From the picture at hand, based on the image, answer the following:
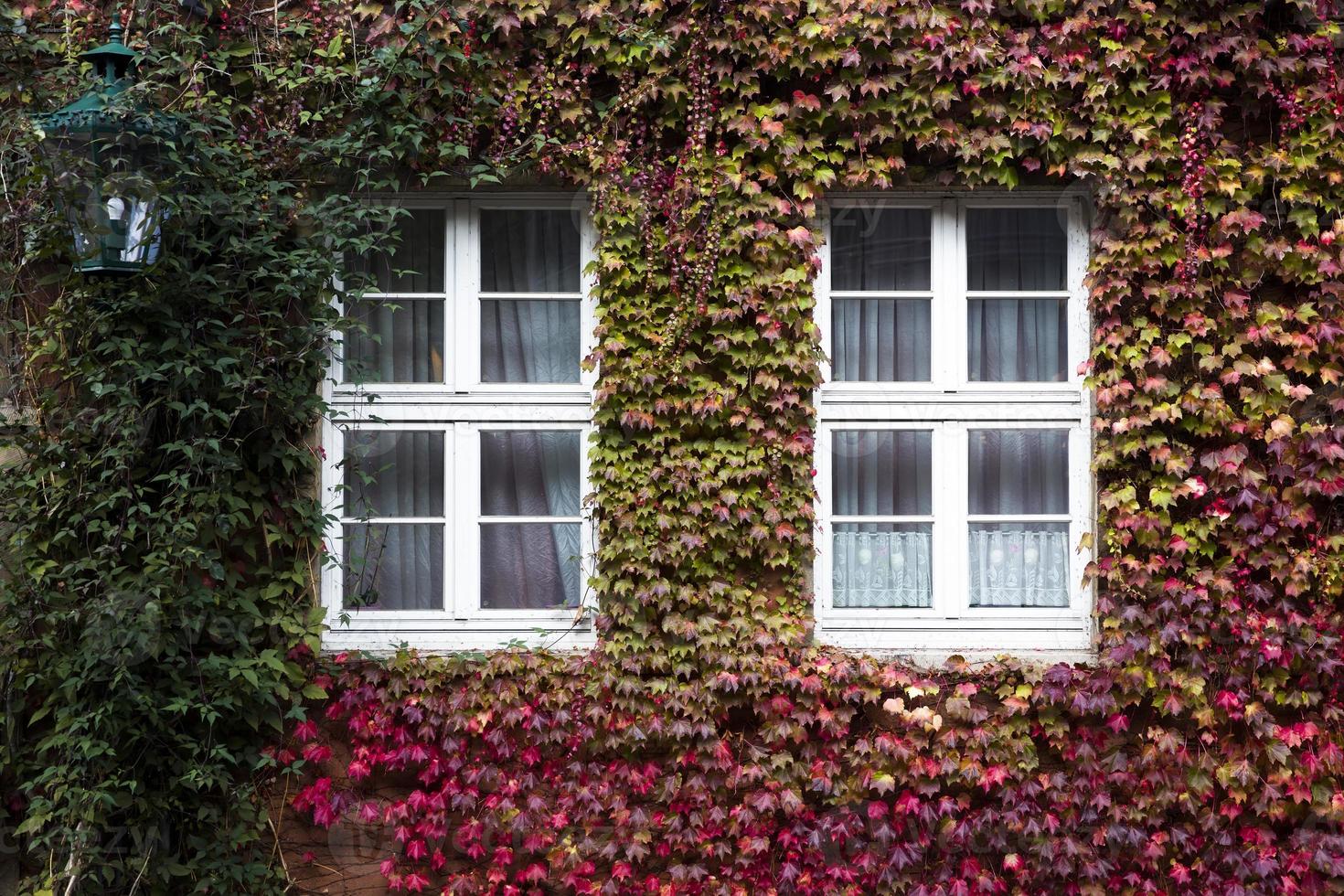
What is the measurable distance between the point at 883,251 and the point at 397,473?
2.32 metres

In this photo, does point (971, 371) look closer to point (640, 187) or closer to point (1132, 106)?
point (1132, 106)

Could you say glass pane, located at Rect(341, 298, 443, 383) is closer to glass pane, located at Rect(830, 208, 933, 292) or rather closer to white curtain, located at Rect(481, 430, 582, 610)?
white curtain, located at Rect(481, 430, 582, 610)

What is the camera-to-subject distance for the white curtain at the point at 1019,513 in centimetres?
483

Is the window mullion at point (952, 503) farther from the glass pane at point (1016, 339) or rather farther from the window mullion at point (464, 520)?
the window mullion at point (464, 520)

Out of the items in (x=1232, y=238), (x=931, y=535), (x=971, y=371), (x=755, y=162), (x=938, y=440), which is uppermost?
(x=755, y=162)

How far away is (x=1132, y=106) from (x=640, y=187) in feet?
6.70

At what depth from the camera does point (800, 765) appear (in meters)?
4.53

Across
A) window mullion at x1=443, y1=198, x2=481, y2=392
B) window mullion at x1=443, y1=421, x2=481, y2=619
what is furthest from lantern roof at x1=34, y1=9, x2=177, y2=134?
window mullion at x1=443, y1=421, x2=481, y2=619

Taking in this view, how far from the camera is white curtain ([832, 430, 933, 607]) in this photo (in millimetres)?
4844

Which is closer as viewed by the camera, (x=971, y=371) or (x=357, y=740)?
(x=357, y=740)

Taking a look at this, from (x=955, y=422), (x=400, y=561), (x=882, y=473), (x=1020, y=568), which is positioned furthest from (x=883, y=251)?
(x=400, y=561)

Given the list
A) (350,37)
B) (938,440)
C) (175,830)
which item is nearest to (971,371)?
(938,440)

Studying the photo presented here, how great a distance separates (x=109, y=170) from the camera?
4.07m

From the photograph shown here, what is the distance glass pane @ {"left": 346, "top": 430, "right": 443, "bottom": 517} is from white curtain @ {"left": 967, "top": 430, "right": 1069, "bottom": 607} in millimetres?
2334
